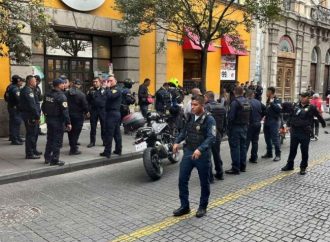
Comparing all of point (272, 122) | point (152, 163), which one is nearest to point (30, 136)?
point (152, 163)

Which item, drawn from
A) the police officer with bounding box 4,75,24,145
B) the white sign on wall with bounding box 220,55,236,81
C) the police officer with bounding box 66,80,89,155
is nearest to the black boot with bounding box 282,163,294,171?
the police officer with bounding box 66,80,89,155

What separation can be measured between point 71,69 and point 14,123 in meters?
3.98

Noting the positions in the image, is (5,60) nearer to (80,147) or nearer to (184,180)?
(80,147)

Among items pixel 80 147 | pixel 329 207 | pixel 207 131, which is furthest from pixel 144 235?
pixel 80 147

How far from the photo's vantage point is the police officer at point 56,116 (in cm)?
804

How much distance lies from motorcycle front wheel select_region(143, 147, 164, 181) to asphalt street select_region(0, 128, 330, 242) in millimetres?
150

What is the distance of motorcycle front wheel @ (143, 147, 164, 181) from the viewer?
291 inches

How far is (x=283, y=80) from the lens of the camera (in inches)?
983

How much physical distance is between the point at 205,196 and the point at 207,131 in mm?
914

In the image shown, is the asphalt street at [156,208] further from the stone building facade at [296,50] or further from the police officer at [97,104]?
the stone building facade at [296,50]

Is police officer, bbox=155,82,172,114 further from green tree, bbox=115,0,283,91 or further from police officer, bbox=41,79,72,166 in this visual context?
police officer, bbox=41,79,72,166

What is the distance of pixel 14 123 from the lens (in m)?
10.5

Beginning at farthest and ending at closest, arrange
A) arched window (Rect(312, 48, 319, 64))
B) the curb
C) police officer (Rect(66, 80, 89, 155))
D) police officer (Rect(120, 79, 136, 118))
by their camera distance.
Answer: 1. arched window (Rect(312, 48, 319, 64))
2. police officer (Rect(120, 79, 136, 118))
3. police officer (Rect(66, 80, 89, 155))
4. the curb

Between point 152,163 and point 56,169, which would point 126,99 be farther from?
point 152,163
